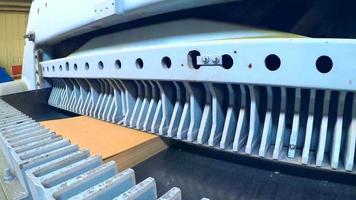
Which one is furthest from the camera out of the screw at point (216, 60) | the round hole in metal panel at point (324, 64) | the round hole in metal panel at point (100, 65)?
the round hole in metal panel at point (100, 65)

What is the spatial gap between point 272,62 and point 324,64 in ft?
0.24

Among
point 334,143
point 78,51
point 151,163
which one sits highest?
point 78,51

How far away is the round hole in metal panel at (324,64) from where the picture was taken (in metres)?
0.39

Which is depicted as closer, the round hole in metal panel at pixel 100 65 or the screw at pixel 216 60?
the screw at pixel 216 60

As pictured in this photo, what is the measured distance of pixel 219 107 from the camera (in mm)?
578

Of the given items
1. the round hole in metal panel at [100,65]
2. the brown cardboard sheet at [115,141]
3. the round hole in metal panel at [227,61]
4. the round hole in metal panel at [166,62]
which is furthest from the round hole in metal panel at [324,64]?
the round hole in metal panel at [100,65]

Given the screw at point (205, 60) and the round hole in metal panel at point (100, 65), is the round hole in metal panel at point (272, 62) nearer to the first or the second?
the screw at point (205, 60)

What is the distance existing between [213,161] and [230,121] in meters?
0.11

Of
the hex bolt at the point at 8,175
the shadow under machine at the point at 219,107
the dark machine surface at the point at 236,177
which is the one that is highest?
the shadow under machine at the point at 219,107

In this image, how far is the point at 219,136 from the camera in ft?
1.87

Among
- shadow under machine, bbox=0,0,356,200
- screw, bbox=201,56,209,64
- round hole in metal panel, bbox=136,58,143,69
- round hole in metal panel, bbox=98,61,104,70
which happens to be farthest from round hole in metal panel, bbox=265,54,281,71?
round hole in metal panel, bbox=98,61,104,70

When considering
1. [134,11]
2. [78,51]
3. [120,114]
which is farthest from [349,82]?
[78,51]

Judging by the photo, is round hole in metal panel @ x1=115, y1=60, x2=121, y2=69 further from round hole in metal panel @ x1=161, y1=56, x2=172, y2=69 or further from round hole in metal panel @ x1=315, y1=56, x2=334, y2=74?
round hole in metal panel @ x1=315, y1=56, x2=334, y2=74

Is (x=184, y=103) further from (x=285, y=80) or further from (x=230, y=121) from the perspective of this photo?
(x=285, y=80)
